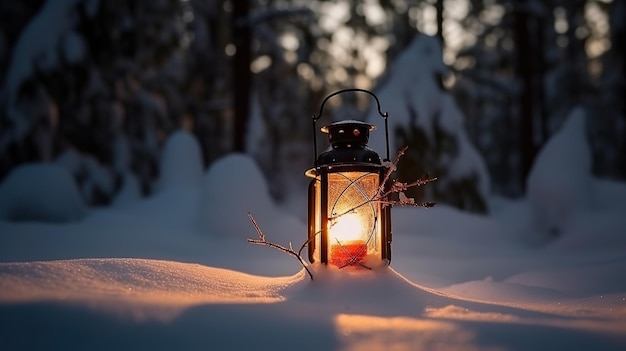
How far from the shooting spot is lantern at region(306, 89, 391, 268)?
319cm

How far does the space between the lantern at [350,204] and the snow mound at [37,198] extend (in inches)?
243

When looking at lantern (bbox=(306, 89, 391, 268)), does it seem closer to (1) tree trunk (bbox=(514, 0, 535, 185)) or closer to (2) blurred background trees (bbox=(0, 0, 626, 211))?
(2) blurred background trees (bbox=(0, 0, 626, 211))

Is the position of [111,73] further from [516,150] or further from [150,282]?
[516,150]

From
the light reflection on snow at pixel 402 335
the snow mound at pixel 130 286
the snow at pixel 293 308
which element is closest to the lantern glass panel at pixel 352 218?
the snow at pixel 293 308

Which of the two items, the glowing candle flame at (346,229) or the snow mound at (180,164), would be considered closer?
the glowing candle flame at (346,229)

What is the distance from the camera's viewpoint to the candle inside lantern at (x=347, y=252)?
3.16m

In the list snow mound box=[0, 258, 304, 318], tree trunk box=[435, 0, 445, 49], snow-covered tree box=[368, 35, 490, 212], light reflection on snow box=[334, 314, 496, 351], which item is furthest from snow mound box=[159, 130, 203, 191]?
light reflection on snow box=[334, 314, 496, 351]

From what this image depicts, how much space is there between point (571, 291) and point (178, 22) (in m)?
12.8

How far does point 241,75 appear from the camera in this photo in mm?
11188

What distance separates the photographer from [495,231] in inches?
350

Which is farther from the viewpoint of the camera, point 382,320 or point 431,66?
point 431,66

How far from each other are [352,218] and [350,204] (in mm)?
91

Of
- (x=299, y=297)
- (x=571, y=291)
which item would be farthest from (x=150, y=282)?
(x=571, y=291)

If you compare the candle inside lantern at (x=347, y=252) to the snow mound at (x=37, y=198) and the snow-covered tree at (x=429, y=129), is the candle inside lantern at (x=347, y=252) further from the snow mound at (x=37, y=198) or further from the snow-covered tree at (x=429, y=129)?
the snow-covered tree at (x=429, y=129)
